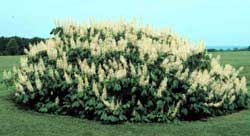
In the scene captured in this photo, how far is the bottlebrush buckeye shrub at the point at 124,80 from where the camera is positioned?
345 inches

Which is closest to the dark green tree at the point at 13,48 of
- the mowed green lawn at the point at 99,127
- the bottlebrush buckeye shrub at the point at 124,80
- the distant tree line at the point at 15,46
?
the distant tree line at the point at 15,46

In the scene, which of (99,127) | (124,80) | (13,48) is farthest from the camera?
(13,48)

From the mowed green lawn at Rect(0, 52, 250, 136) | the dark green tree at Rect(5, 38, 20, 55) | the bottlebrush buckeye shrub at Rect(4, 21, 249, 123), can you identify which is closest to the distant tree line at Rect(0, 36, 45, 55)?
the dark green tree at Rect(5, 38, 20, 55)

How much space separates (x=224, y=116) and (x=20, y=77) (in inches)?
123

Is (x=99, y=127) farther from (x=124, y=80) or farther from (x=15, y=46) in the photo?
(x=15, y=46)

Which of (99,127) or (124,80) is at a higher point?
(124,80)

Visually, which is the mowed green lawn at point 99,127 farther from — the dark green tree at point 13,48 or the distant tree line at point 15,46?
the dark green tree at point 13,48

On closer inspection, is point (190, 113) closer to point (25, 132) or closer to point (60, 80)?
point (60, 80)

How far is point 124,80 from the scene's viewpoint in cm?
872

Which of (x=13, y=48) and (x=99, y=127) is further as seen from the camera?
(x=13, y=48)

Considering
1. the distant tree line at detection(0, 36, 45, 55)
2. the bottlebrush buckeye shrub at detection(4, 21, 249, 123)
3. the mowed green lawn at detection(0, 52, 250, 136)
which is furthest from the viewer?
the distant tree line at detection(0, 36, 45, 55)

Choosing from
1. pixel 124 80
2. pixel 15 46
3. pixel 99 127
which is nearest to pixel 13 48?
pixel 15 46

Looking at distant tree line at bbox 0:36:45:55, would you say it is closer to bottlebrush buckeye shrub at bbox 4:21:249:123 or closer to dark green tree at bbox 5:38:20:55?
dark green tree at bbox 5:38:20:55

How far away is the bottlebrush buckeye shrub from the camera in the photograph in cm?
876
